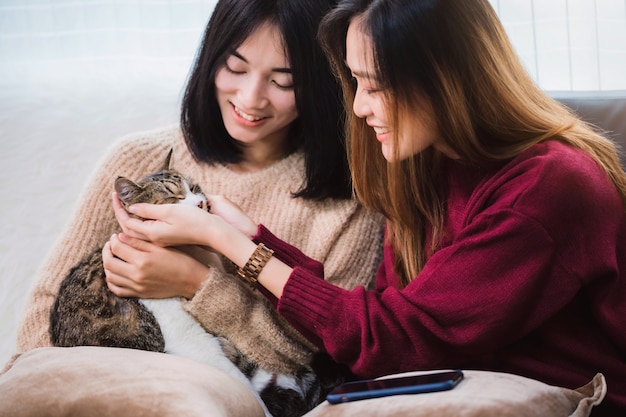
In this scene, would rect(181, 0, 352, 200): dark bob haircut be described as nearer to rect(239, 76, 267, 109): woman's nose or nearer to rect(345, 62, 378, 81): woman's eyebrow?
rect(239, 76, 267, 109): woman's nose

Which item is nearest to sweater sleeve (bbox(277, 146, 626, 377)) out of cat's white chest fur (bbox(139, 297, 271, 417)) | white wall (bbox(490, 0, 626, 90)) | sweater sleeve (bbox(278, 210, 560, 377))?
sweater sleeve (bbox(278, 210, 560, 377))

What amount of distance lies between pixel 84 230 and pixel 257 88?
0.45 meters

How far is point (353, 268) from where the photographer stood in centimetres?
172

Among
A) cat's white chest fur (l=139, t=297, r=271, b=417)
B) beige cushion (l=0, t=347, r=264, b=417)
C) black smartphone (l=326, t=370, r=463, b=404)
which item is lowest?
cat's white chest fur (l=139, t=297, r=271, b=417)

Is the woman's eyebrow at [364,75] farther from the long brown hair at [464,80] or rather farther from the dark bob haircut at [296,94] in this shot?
the dark bob haircut at [296,94]

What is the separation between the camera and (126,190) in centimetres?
156

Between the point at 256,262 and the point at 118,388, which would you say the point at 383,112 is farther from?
the point at 118,388

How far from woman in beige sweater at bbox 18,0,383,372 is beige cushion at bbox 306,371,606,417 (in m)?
0.41

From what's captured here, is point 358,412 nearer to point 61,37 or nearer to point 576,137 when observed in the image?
point 576,137

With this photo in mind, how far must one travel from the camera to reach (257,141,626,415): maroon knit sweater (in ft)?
4.17

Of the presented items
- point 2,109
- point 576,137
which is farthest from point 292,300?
point 2,109

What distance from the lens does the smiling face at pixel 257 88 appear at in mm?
1603

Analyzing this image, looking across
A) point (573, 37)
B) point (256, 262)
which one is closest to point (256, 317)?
point (256, 262)

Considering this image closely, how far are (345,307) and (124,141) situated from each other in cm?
65
